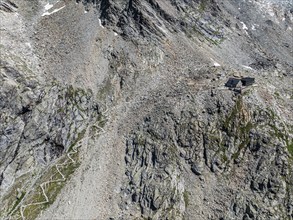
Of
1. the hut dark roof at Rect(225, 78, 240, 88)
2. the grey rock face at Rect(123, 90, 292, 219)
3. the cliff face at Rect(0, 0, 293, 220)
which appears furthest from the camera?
the hut dark roof at Rect(225, 78, 240, 88)

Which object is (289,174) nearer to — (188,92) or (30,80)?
(188,92)

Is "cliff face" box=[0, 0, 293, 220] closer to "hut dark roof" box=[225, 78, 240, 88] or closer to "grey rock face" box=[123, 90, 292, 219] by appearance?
"grey rock face" box=[123, 90, 292, 219]

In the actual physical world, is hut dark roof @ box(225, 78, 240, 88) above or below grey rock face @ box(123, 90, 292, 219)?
above

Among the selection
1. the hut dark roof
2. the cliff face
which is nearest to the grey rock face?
the cliff face

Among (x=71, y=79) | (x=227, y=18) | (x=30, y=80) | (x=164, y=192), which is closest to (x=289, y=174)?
(x=164, y=192)

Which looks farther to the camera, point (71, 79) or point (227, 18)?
point (227, 18)

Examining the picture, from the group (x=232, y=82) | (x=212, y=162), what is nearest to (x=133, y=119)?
(x=212, y=162)

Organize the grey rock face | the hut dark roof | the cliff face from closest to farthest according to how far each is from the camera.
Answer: the grey rock face → the cliff face → the hut dark roof

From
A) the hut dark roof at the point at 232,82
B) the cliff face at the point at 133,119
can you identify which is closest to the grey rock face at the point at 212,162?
the cliff face at the point at 133,119

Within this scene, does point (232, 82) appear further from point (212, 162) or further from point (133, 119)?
point (133, 119)
